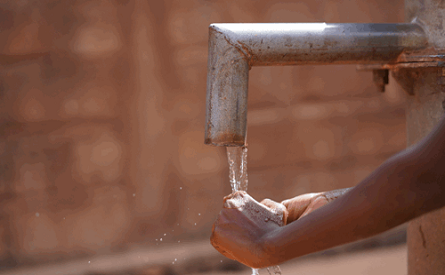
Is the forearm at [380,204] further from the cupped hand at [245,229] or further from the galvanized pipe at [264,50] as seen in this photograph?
the galvanized pipe at [264,50]

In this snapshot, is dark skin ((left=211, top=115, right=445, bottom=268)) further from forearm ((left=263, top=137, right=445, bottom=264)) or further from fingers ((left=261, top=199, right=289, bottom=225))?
fingers ((left=261, top=199, right=289, bottom=225))

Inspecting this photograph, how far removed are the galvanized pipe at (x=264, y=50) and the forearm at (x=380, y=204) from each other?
261 mm

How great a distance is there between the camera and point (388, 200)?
0.49m

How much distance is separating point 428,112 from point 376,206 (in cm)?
43

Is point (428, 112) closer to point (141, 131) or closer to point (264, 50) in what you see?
point (264, 50)

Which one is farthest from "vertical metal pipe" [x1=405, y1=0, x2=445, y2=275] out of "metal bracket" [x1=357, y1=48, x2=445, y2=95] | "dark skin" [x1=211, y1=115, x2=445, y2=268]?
A: "dark skin" [x1=211, y1=115, x2=445, y2=268]

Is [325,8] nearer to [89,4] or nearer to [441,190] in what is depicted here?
[89,4]

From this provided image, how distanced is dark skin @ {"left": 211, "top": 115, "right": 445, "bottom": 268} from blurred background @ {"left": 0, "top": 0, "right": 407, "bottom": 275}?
64.9 inches

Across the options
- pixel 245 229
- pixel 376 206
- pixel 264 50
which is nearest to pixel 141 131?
pixel 264 50

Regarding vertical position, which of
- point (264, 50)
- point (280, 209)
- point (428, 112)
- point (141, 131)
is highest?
point (264, 50)

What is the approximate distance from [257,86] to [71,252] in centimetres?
120

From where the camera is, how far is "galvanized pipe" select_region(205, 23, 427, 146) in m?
0.76

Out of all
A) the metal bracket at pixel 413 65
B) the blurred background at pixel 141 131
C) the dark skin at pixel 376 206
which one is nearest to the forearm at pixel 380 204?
the dark skin at pixel 376 206

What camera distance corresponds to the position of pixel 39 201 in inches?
82.6
